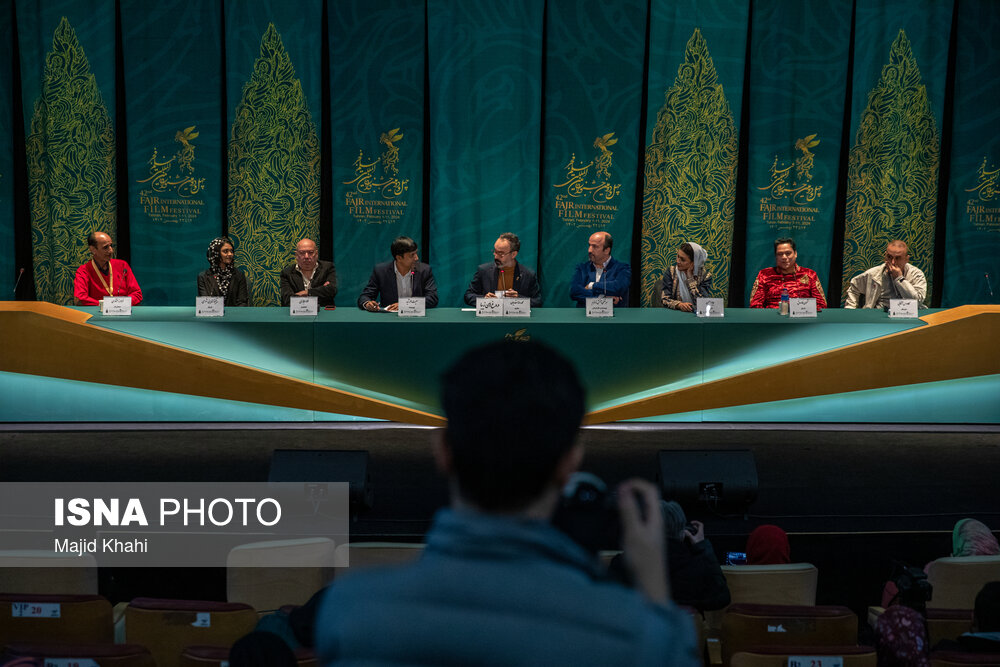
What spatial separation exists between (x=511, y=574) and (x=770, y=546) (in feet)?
6.96

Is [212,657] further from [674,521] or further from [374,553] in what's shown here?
[674,521]

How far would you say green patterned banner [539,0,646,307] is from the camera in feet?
21.1

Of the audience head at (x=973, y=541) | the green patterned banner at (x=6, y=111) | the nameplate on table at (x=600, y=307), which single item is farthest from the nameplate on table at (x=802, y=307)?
the green patterned banner at (x=6, y=111)

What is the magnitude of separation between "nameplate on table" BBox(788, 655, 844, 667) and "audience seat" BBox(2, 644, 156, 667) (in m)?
1.10

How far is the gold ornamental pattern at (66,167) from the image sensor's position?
6281 mm

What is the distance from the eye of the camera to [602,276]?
216 inches

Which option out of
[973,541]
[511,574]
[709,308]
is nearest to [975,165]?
[709,308]

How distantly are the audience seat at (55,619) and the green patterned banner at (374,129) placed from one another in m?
4.79

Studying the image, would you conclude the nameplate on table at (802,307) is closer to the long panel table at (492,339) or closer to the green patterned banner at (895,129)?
the long panel table at (492,339)

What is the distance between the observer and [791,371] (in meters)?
4.74

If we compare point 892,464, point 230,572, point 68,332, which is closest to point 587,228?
point 892,464

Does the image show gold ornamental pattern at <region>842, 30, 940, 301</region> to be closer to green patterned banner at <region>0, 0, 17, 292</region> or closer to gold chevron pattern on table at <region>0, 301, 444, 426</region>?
gold chevron pattern on table at <region>0, 301, 444, 426</region>

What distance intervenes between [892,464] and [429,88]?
3.96 m

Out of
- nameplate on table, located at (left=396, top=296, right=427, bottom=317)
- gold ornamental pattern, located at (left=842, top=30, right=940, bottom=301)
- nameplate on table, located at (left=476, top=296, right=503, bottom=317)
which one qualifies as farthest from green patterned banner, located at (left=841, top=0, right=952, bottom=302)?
nameplate on table, located at (left=396, top=296, right=427, bottom=317)
